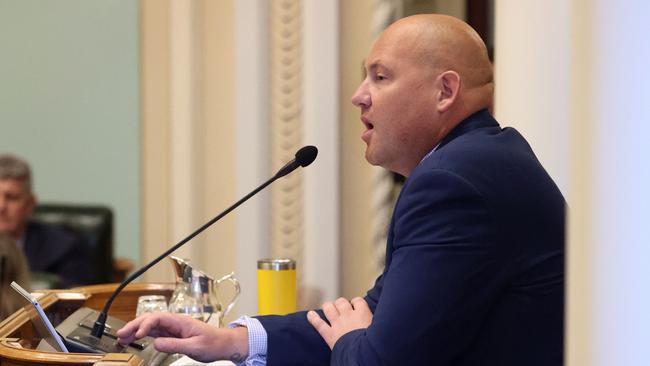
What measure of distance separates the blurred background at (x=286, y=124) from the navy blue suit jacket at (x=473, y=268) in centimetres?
15

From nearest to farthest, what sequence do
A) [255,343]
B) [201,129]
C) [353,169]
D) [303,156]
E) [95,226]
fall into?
1. [255,343]
2. [303,156]
3. [353,169]
4. [201,129]
5. [95,226]

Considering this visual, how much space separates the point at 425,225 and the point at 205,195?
2.20m

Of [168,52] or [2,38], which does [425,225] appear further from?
[2,38]

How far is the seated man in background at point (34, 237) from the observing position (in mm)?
4082

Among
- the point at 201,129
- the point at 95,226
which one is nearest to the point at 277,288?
the point at 201,129

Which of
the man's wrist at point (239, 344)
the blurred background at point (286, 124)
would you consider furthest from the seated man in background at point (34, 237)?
the man's wrist at point (239, 344)

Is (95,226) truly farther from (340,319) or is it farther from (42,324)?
(340,319)

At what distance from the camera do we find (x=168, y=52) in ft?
13.3

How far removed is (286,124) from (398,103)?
4.12ft

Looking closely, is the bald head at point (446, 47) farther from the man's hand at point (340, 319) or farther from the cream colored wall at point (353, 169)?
the cream colored wall at point (353, 169)

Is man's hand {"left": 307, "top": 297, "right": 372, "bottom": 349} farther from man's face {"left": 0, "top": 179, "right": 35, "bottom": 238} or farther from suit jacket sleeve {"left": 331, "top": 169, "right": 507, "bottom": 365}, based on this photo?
man's face {"left": 0, "top": 179, "right": 35, "bottom": 238}

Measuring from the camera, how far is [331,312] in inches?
70.8

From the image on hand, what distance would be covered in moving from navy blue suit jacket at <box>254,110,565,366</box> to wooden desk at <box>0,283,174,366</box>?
38cm

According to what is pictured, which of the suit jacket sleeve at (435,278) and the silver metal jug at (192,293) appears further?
the silver metal jug at (192,293)
